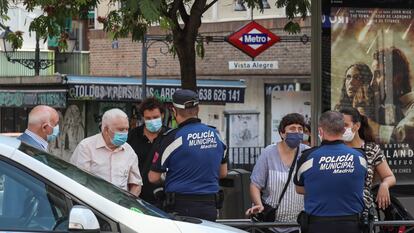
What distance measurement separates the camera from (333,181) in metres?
5.27

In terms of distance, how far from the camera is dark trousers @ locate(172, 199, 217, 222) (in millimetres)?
5816

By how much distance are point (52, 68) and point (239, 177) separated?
20268 millimetres

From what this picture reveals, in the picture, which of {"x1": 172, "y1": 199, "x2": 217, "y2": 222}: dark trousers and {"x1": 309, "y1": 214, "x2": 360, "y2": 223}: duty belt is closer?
{"x1": 309, "y1": 214, "x2": 360, "y2": 223}: duty belt

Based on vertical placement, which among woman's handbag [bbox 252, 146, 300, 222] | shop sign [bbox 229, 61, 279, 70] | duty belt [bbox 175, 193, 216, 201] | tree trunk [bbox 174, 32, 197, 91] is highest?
shop sign [bbox 229, 61, 279, 70]

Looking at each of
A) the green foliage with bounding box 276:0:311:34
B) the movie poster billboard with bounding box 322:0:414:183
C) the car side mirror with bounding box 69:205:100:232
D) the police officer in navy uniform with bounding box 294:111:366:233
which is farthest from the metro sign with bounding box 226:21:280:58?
the car side mirror with bounding box 69:205:100:232

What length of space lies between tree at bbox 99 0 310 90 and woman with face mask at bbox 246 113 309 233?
1520 mm

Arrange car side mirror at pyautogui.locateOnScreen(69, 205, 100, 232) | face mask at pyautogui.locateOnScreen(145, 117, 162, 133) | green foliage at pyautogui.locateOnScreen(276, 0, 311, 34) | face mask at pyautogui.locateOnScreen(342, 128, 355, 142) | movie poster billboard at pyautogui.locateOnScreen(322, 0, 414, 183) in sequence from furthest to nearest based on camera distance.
Result: 1. green foliage at pyautogui.locateOnScreen(276, 0, 311, 34)
2. movie poster billboard at pyautogui.locateOnScreen(322, 0, 414, 183)
3. face mask at pyautogui.locateOnScreen(145, 117, 162, 133)
4. face mask at pyautogui.locateOnScreen(342, 128, 355, 142)
5. car side mirror at pyautogui.locateOnScreen(69, 205, 100, 232)

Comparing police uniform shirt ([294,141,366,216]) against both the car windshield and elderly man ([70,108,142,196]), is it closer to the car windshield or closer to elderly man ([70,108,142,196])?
the car windshield

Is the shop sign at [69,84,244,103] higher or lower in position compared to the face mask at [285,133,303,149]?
higher

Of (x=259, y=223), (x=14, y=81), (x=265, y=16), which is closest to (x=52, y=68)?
(x=14, y=81)

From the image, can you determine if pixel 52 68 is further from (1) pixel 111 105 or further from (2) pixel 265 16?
(2) pixel 265 16

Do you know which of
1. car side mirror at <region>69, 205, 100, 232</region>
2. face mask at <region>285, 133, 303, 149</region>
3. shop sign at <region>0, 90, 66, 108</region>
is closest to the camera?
car side mirror at <region>69, 205, 100, 232</region>

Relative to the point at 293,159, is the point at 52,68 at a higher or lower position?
higher

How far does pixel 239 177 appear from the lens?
7.75m
